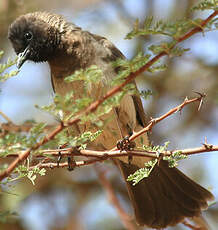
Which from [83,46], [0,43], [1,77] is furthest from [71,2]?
[1,77]

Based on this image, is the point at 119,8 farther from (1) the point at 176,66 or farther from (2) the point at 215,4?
(2) the point at 215,4

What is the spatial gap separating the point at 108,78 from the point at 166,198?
4.35 feet

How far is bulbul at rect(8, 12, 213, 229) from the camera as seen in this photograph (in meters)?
3.68

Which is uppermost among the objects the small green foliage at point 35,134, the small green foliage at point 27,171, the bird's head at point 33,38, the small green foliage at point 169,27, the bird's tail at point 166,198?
the bird's head at point 33,38

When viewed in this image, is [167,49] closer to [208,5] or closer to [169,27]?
[169,27]

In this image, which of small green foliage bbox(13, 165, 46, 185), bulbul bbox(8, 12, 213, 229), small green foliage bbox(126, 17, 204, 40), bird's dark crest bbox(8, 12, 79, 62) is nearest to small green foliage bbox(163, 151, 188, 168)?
small green foliage bbox(13, 165, 46, 185)

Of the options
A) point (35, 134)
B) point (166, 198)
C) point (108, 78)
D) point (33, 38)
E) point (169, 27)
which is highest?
point (33, 38)

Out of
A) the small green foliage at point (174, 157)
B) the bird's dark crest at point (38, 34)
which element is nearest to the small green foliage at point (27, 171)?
the small green foliage at point (174, 157)

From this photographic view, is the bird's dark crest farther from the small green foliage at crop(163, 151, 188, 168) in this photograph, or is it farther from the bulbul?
the small green foliage at crop(163, 151, 188, 168)

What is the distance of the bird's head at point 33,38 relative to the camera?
12.0ft

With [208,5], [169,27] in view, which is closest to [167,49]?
[169,27]

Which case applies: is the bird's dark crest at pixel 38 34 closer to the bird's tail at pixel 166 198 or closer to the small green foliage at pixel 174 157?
the bird's tail at pixel 166 198

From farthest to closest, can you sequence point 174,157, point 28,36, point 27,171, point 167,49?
point 28,36
point 174,157
point 27,171
point 167,49

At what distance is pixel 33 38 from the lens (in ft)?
12.3
